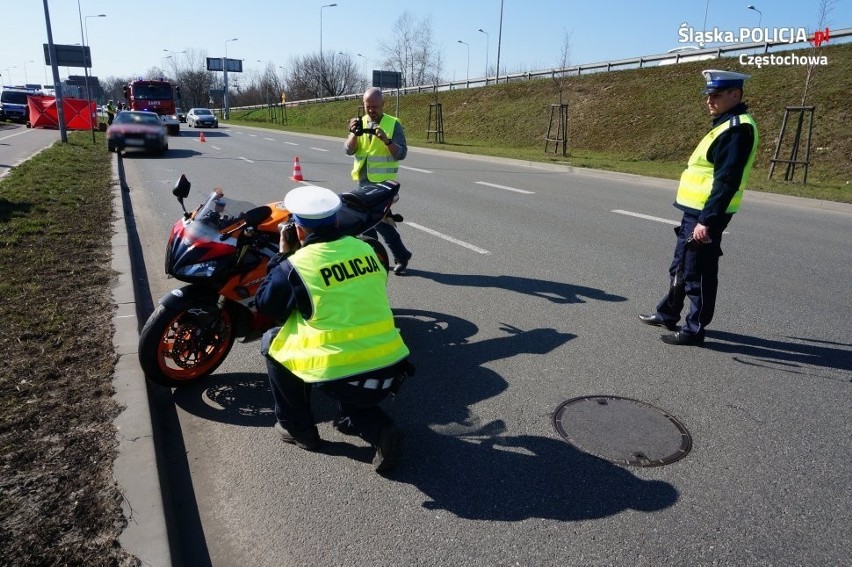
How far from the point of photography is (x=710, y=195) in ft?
14.7

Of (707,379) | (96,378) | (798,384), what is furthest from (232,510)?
(798,384)

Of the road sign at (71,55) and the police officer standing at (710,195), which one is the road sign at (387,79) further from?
the police officer standing at (710,195)

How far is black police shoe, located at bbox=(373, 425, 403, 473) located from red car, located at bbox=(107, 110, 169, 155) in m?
19.1

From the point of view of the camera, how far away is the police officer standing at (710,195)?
4367mm

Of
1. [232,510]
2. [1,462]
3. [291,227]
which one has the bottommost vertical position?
[232,510]

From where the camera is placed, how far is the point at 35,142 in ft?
76.6

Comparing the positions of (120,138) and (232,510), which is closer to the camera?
(232,510)

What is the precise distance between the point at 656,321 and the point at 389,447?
3109 millimetres

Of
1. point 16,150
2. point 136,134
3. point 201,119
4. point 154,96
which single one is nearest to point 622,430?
point 136,134

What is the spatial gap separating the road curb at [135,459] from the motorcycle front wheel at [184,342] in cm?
15

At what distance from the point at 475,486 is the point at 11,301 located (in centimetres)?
416

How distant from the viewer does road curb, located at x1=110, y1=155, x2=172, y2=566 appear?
246 centimetres

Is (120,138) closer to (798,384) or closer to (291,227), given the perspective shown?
(291,227)

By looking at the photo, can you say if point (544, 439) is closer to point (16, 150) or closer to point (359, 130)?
point (359, 130)
